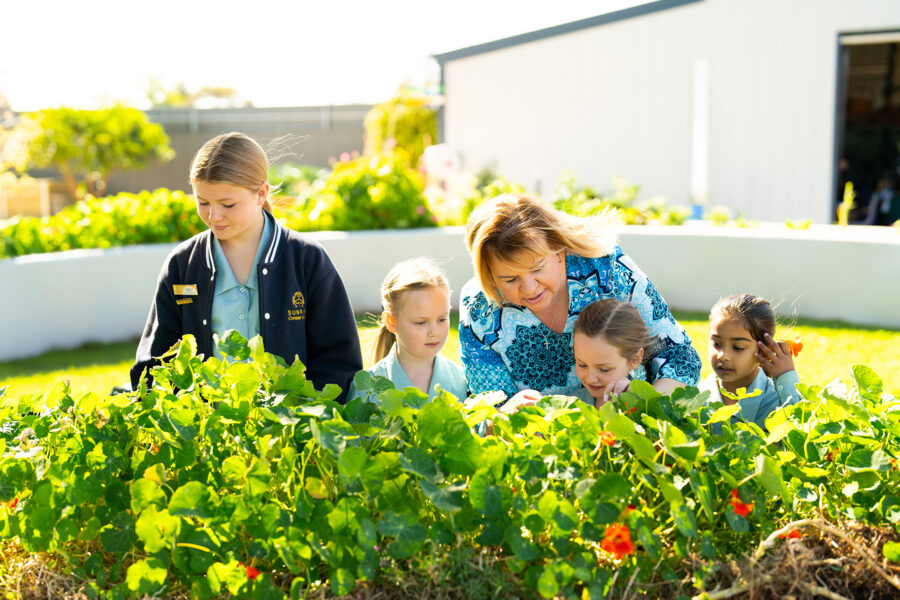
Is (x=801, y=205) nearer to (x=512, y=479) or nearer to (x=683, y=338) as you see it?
(x=683, y=338)

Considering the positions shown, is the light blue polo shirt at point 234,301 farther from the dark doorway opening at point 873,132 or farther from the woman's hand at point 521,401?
the dark doorway opening at point 873,132

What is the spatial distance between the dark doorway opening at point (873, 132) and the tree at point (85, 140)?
1911cm

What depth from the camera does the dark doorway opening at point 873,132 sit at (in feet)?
42.4

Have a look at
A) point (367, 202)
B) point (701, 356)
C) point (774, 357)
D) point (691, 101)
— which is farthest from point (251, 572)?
point (691, 101)

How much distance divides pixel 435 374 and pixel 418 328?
8.7 inches

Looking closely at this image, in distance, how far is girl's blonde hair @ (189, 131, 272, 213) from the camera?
259cm

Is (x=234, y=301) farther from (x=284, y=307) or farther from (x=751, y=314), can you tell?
(x=751, y=314)

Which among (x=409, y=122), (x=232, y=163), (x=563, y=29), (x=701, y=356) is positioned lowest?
(x=701, y=356)

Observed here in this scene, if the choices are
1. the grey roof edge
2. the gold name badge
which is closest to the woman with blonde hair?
the gold name badge

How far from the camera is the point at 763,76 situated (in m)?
10.1

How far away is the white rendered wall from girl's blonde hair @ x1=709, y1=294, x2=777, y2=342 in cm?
805

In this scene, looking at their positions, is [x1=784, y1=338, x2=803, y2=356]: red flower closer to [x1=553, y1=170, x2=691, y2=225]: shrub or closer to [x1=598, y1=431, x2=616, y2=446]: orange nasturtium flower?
[x1=598, y1=431, x2=616, y2=446]: orange nasturtium flower

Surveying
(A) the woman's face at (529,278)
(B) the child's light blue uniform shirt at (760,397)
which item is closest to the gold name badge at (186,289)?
(A) the woman's face at (529,278)

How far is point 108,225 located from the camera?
637 cm
